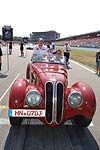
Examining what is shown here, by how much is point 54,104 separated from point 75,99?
1.46 feet

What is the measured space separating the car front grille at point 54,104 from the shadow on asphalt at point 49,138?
410mm

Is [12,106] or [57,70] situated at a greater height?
[57,70]

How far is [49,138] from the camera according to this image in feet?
18.5

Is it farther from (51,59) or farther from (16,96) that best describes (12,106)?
(51,59)

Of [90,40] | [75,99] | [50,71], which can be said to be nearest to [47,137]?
[75,99]

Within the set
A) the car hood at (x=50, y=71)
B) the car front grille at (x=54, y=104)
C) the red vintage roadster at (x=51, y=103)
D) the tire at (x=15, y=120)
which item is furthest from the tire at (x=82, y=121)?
the tire at (x=15, y=120)

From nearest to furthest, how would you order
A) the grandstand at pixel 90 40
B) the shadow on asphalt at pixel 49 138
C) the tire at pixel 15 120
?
the shadow on asphalt at pixel 49 138
the tire at pixel 15 120
the grandstand at pixel 90 40

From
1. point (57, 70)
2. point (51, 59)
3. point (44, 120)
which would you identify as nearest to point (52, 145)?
point (44, 120)

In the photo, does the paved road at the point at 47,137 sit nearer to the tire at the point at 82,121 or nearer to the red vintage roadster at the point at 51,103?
the tire at the point at 82,121

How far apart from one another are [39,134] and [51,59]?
228cm

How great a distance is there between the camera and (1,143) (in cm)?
532

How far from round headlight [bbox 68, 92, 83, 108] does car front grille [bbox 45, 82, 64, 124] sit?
180mm

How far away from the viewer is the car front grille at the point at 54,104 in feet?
17.9

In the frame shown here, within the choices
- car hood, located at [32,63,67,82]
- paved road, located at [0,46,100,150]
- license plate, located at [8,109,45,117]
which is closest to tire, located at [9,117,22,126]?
paved road, located at [0,46,100,150]
